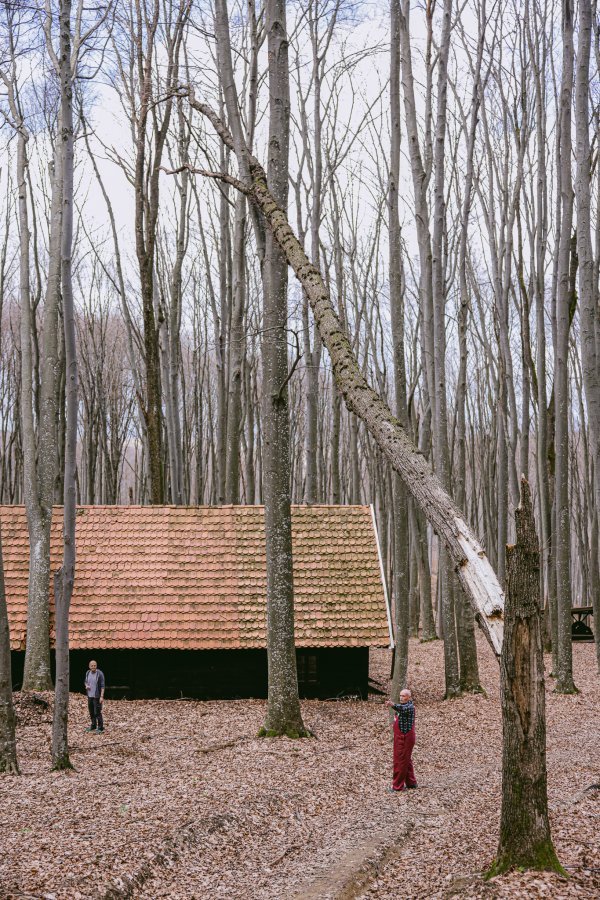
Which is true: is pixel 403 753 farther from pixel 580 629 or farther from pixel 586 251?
pixel 580 629

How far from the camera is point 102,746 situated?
10305 millimetres

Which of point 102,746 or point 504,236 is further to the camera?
point 504,236

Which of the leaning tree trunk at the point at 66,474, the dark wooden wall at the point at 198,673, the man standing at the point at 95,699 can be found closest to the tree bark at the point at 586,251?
the dark wooden wall at the point at 198,673

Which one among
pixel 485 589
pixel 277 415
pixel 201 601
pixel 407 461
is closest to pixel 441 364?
pixel 277 415

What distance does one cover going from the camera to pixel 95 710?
1119 cm

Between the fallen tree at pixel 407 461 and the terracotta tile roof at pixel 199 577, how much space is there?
23.5 feet

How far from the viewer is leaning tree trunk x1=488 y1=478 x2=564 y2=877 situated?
192 inches

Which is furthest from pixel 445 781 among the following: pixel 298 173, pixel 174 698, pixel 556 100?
pixel 298 173

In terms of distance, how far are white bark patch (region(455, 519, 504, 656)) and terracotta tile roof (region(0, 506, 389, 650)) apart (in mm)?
8738

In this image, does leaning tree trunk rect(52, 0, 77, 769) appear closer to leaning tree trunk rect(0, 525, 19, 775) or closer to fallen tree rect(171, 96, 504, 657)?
leaning tree trunk rect(0, 525, 19, 775)

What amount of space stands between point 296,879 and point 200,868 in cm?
74

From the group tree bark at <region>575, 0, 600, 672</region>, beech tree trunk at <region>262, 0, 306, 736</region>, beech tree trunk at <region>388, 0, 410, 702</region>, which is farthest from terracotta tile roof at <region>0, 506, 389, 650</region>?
tree bark at <region>575, 0, 600, 672</region>

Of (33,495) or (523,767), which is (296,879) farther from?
(33,495)

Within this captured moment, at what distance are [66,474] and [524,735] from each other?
569 centimetres
